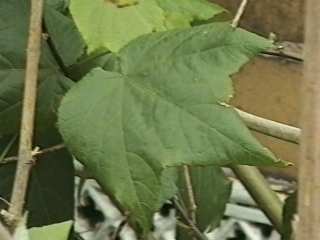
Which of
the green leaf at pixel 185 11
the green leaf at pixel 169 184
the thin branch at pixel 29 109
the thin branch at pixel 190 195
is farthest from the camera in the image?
the thin branch at pixel 190 195

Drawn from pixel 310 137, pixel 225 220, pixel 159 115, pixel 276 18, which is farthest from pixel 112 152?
pixel 225 220

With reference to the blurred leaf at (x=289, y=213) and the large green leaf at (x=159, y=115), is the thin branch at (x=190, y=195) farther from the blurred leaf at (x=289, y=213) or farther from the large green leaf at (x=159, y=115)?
the large green leaf at (x=159, y=115)

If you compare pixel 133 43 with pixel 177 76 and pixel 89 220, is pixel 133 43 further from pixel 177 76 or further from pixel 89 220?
pixel 89 220

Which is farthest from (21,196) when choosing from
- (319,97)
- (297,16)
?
(297,16)

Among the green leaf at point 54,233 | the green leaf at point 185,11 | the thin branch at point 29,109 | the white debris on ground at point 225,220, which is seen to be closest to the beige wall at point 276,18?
the white debris on ground at point 225,220

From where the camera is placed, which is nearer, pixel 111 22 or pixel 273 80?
pixel 111 22

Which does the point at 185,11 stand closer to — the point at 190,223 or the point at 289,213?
the point at 289,213

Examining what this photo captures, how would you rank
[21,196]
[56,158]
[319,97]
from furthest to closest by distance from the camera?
[56,158] < [21,196] < [319,97]
